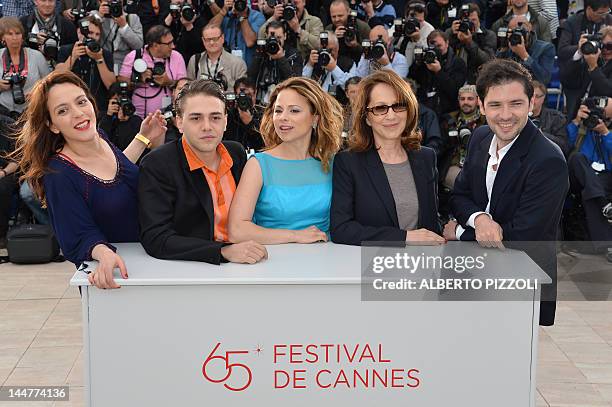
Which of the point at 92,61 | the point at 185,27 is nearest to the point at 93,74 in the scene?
the point at 92,61

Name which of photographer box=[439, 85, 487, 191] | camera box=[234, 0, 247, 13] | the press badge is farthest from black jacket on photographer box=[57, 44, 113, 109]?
photographer box=[439, 85, 487, 191]

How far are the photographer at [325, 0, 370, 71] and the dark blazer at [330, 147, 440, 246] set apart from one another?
12.9ft

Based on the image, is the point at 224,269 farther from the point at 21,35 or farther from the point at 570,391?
the point at 21,35

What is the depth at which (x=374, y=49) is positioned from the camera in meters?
6.55

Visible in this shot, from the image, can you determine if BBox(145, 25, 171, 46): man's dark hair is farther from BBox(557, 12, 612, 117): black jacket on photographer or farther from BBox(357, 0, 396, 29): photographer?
BBox(557, 12, 612, 117): black jacket on photographer

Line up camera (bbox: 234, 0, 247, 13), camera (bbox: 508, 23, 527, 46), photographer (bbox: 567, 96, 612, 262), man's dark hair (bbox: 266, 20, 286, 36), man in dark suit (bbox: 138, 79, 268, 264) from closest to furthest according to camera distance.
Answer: man in dark suit (bbox: 138, 79, 268, 264)
photographer (bbox: 567, 96, 612, 262)
camera (bbox: 508, 23, 527, 46)
man's dark hair (bbox: 266, 20, 286, 36)
camera (bbox: 234, 0, 247, 13)

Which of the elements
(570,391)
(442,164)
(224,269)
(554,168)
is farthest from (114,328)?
(442,164)

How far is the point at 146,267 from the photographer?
8.61 feet

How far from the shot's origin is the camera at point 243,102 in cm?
615

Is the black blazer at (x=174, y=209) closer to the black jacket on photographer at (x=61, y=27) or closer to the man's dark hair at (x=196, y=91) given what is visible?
the man's dark hair at (x=196, y=91)

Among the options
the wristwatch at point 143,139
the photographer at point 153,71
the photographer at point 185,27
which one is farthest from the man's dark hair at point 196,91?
the photographer at point 185,27

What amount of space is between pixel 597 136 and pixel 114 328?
4689mm

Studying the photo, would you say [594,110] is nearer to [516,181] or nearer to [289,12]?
[289,12]

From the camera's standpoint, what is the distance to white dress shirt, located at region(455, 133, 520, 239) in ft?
9.52
